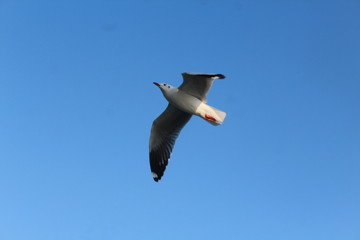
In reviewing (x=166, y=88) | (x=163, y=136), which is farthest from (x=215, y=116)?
(x=163, y=136)

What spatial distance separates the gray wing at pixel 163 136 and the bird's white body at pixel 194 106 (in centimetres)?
62

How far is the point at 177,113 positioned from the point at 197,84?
42.1 inches

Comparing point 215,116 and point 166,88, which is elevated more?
point 166,88

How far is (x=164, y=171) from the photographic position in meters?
8.08

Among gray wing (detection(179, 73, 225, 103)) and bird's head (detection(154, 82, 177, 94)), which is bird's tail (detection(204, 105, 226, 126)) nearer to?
gray wing (detection(179, 73, 225, 103))

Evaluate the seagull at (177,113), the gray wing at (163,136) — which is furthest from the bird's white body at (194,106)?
the gray wing at (163,136)

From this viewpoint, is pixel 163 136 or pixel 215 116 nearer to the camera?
pixel 215 116

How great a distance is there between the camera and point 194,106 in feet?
22.6

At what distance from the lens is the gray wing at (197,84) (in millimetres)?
6574

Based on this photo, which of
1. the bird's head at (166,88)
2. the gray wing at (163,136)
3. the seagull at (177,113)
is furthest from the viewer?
the gray wing at (163,136)

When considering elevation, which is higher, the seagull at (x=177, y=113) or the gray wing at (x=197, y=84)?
the gray wing at (x=197, y=84)

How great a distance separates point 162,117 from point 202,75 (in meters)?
1.65

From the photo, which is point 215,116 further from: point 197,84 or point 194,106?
point 197,84

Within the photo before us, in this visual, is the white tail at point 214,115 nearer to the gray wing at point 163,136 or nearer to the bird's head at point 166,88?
the bird's head at point 166,88
